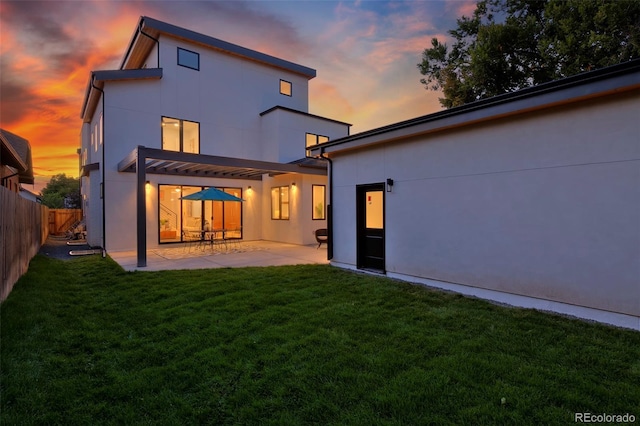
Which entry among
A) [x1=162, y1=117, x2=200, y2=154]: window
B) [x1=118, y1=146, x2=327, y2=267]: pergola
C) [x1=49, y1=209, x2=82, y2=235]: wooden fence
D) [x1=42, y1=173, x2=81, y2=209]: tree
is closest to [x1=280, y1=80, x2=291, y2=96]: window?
[x1=118, y1=146, x2=327, y2=267]: pergola

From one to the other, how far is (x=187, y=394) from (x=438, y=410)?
200cm

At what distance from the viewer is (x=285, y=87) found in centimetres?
1673

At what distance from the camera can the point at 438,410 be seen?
245 cm

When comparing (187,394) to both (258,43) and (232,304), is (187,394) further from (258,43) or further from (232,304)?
(258,43)

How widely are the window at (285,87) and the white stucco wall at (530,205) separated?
10943mm

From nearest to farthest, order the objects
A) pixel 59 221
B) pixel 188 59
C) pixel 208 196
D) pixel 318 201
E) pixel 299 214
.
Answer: pixel 208 196 < pixel 188 59 < pixel 299 214 < pixel 318 201 < pixel 59 221

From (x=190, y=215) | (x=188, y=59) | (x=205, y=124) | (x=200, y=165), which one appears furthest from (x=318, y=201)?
(x=188, y=59)

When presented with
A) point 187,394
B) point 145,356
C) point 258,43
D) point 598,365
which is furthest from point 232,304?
point 258,43

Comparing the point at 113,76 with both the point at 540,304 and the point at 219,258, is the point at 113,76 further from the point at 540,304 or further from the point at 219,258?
the point at 540,304

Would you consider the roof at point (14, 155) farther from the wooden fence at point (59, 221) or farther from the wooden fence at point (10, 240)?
→ the wooden fence at point (10, 240)

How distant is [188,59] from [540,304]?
1440cm

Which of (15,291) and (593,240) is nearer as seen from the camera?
(593,240)

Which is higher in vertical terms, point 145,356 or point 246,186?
point 246,186

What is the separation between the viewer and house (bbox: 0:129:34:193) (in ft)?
30.6
